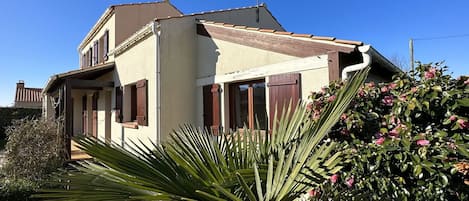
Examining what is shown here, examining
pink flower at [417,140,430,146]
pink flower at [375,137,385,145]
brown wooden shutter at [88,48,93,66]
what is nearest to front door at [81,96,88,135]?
brown wooden shutter at [88,48,93,66]

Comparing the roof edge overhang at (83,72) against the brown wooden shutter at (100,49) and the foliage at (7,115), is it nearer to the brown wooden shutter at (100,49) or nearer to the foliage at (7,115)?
the brown wooden shutter at (100,49)

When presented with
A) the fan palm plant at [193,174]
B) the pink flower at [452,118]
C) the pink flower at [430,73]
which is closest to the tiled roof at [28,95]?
the fan palm plant at [193,174]

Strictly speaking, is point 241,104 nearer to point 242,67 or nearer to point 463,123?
point 242,67

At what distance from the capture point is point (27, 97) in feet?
94.7

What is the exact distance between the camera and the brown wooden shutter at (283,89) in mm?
5895

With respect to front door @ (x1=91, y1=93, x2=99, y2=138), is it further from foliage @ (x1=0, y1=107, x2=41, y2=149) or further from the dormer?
foliage @ (x1=0, y1=107, x2=41, y2=149)

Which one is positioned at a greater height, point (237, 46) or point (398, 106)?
point (237, 46)

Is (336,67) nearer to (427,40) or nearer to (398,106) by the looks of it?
(398,106)

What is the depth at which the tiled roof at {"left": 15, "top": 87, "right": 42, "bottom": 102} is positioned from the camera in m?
28.5

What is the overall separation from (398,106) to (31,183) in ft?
24.2

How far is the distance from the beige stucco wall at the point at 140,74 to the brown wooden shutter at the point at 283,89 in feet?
10.6

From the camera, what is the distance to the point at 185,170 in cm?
217

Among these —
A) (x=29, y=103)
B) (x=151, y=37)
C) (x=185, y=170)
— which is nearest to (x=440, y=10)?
(x=151, y=37)

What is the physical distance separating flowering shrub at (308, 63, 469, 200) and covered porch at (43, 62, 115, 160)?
6316mm
